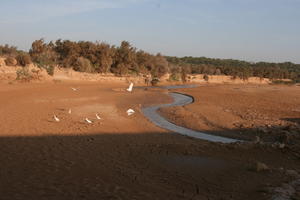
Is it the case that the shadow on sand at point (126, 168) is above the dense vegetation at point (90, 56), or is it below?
below

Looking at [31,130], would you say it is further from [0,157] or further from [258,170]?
[258,170]

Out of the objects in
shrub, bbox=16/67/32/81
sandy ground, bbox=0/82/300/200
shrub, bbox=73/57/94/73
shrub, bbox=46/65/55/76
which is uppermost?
shrub, bbox=73/57/94/73

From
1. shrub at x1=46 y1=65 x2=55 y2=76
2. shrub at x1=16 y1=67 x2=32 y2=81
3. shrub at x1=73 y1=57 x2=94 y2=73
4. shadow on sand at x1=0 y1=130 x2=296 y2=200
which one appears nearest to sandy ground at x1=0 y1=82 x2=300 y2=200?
shadow on sand at x1=0 y1=130 x2=296 y2=200

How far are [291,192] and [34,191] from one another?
195 inches

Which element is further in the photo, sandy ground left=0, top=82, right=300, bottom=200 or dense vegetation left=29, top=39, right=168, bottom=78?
dense vegetation left=29, top=39, right=168, bottom=78

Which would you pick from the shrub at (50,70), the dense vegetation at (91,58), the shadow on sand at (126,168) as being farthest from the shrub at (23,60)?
the shadow on sand at (126,168)

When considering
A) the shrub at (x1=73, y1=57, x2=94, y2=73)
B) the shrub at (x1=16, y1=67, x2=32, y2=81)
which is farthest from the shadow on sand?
the shrub at (x1=73, y1=57, x2=94, y2=73)

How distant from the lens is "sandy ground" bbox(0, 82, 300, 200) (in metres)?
5.57

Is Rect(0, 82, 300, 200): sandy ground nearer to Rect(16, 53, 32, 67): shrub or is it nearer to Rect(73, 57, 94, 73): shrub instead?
Rect(16, 53, 32, 67): shrub

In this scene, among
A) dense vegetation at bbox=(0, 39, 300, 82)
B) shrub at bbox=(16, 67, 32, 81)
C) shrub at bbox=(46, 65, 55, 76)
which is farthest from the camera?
dense vegetation at bbox=(0, 39, 300, 82)

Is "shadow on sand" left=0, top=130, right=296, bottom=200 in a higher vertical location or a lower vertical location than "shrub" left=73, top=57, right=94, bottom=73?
lower

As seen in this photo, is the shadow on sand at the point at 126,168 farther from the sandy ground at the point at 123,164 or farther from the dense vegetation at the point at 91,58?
the dense vegetation at the point at 91,58

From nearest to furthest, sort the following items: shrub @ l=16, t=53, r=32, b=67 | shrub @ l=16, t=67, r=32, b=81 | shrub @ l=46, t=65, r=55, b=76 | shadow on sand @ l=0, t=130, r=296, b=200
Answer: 1. shadow on sand @ l=0, t=130, r=296, b=200
2. shrub @ l=16, t=67, r=32, b=81
3. shrub @ l=46, t=65, r=55, b=76
4. shrub @ l=16, t=53, r=32, b=67

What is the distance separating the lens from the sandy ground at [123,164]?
5574mm
